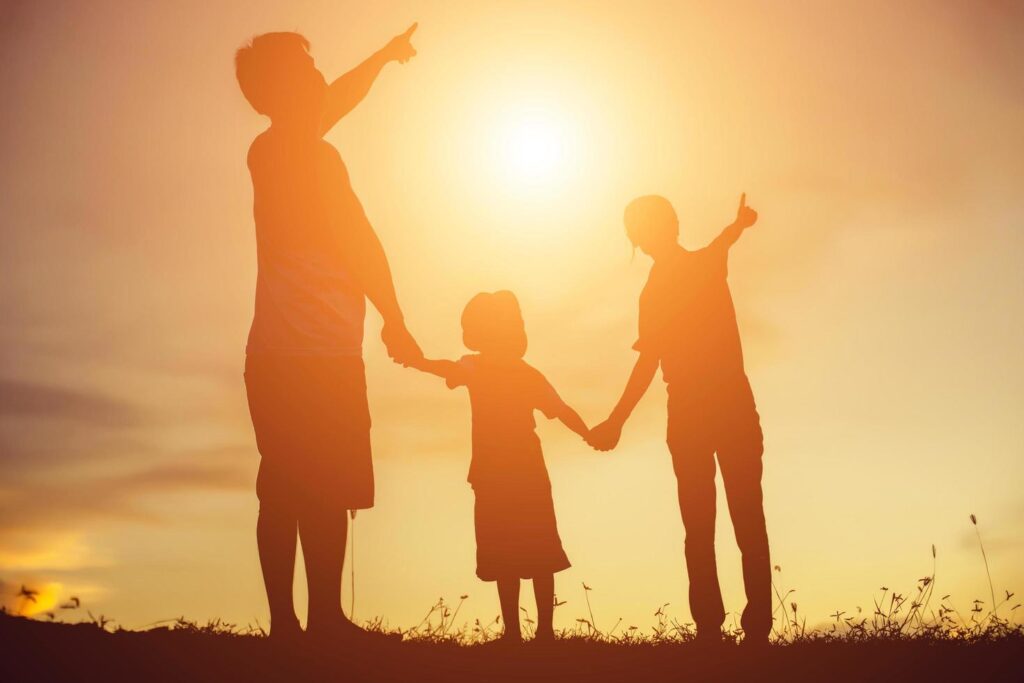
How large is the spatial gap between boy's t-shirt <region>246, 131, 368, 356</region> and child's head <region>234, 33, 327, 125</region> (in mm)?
185

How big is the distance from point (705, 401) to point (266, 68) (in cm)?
366

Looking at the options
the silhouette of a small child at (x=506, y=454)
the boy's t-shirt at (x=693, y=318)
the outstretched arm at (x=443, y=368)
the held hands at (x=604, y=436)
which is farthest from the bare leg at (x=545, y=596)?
the boy's t-shirt at (x=693, y=318)

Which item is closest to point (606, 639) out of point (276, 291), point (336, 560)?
point (336, 560)

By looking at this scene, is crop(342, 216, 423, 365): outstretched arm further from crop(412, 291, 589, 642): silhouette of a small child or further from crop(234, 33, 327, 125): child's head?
crop(412, 291, 589, 642): silhouette of a small child

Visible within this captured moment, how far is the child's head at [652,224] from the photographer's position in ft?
24.3

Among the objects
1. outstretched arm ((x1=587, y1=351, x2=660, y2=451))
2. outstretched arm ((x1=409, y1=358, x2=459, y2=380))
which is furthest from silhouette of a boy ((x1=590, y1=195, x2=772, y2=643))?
outstretched arm ((x1=409, y1=358, x2=459, y2=380))

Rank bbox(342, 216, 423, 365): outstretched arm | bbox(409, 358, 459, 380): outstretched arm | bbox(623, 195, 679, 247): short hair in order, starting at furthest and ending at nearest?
bbox(409, 358, 459, 380): outstretched arm → bbox(623, 195, 679, 247): short hair → bbox(342, 216, 423, 365): outstretched arm

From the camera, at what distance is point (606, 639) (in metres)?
7.70

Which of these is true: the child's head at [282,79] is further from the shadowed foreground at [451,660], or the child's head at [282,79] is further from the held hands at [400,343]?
the shadowed foreground at [451,660]

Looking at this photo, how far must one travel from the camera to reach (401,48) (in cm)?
666

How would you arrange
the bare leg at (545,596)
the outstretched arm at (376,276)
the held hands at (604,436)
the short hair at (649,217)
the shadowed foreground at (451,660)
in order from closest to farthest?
the shadowed foreground at (451,660) → the outstretched arm at (376,276) → the short hair at (649,217) → the bare leg at (545,596) → the held hands at (604,436)

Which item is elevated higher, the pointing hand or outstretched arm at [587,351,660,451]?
the pointing hand

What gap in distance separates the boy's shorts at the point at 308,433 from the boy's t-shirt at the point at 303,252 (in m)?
0.12

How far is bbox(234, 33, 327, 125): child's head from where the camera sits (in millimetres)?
6121
